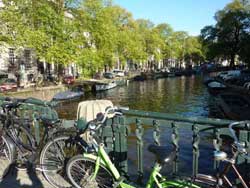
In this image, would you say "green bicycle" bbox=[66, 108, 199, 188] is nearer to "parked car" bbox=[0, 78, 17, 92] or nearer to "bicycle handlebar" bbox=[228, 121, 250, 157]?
"bicycle handlebar" bbox=[228, 121, 250, 157]

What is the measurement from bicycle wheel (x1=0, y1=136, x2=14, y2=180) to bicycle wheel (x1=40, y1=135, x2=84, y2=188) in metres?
0.78

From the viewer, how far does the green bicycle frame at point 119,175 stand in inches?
126

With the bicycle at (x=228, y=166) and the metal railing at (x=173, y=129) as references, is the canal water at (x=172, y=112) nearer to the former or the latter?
the metal railing at (x=173, y=129)

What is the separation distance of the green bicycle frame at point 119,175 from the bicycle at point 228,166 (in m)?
0.13

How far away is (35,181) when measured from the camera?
4.88 m

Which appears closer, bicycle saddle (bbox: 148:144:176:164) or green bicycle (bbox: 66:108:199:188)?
bicycle saddle (bbox: 148:144:176:164)

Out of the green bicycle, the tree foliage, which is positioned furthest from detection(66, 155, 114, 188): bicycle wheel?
the tree foliage

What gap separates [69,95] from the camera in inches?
1314

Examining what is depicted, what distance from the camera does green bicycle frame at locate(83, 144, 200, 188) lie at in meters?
3.19

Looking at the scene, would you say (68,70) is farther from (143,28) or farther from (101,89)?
(143,28)

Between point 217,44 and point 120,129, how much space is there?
62.0 metres

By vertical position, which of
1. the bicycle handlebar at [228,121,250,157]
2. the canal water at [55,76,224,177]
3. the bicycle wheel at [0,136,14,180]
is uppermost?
the bicycle handlebar at [228,121,250,157]

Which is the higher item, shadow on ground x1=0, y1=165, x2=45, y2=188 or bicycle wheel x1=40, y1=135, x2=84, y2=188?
bicycle wheel x1=40, y1=135, x2=84, y2=188

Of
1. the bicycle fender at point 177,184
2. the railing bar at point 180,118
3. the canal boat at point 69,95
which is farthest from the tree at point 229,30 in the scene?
the bicycle fender at point 177,184
